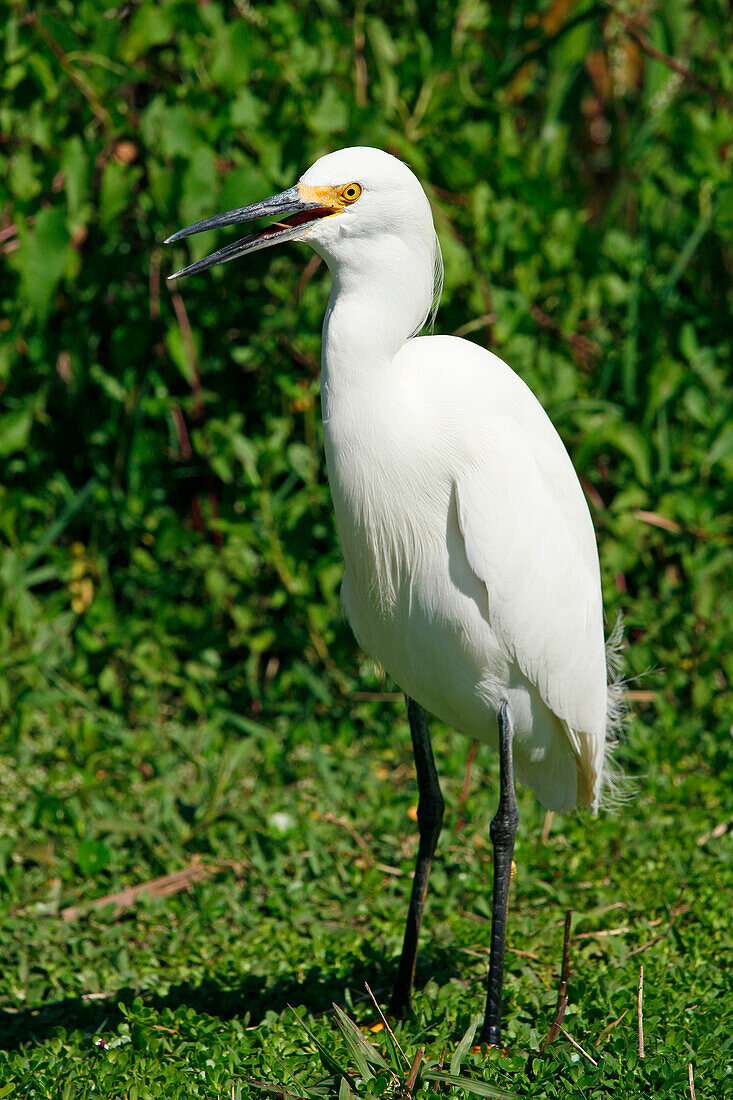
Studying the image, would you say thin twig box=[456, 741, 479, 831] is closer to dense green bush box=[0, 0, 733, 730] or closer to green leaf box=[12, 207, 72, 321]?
dense green bush box=[0, 0, 733, 730]

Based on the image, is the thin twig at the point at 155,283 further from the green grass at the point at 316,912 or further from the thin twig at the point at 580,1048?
the thin twig at the point at 580,1048

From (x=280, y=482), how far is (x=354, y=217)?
186 cm

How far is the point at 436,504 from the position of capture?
2061 mm

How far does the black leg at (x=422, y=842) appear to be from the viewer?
2.30m

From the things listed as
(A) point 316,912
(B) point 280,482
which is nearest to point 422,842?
(A) point 316,912

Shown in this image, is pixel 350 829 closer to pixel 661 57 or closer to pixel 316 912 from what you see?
pixel 316 912

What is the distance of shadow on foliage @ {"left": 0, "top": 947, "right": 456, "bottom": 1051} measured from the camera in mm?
2350

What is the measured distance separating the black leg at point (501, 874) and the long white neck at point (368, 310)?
712 mm

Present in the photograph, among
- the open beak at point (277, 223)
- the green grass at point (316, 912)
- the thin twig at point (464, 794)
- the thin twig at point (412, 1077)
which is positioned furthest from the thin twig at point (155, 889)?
the open beak at point (277, 223)

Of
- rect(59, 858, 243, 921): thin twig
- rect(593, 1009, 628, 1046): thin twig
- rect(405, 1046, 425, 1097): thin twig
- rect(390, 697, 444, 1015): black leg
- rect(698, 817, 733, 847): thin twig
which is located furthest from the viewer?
rect(698, 817, 733, 847): thin twig

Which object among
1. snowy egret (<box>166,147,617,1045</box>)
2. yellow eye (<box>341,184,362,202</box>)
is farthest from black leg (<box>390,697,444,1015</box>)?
yellow eye (<box>341,184,362,202</box>)

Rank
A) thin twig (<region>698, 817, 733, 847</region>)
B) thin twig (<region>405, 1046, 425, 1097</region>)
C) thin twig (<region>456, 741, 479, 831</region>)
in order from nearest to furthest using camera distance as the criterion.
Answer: thin twig (<region>405, 1046, 425, 1097</region>), thin twig (<region>698, 817, 733, 847</region>), thin twig (<region>456, 741, 479, 831</region>)

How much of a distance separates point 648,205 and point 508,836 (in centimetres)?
245

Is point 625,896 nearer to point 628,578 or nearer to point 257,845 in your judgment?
point 257,845
